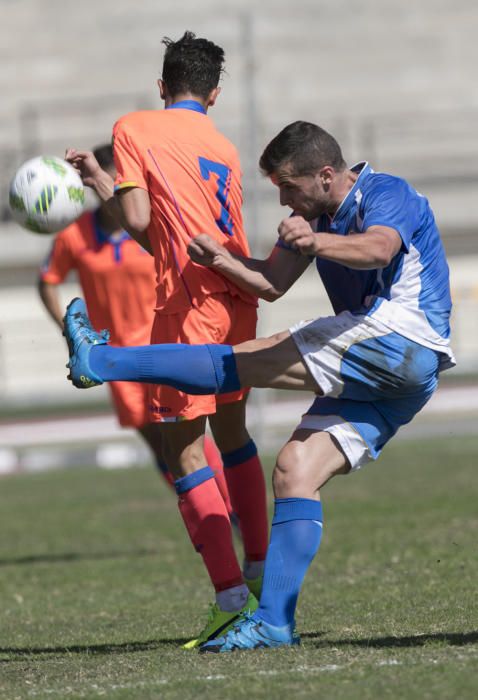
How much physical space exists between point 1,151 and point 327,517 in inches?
736

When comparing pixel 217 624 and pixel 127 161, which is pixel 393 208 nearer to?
pixel 127 161

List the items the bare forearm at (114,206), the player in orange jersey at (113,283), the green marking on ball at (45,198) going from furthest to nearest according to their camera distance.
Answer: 1. the player in orange jersey at (113,283)
2. the green marking on ball at (45,198)
3. the bare forearm at (114,206)

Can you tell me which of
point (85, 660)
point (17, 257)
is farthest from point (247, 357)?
point (17, 257)

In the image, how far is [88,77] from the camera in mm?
33031

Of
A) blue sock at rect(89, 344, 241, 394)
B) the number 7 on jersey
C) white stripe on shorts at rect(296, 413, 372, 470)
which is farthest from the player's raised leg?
the number 7 on jersey

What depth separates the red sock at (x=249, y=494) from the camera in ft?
18.8

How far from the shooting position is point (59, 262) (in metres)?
8.39

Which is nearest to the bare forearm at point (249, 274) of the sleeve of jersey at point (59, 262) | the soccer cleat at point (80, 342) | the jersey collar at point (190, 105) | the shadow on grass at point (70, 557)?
the soccer cleat at point (80, 342)

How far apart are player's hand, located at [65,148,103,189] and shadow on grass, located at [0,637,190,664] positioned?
6.41ft

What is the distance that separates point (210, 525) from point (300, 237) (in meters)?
1.44

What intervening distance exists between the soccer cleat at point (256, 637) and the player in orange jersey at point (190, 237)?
0.35m

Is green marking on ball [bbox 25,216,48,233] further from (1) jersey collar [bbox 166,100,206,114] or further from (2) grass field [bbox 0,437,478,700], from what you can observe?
(2) grass field [bbox 0,437,478,700]

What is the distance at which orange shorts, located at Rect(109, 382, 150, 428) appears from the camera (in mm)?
7911

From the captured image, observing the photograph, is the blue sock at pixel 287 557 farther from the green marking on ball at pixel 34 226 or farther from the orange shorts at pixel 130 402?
the orange shorts at pixel 130 402
